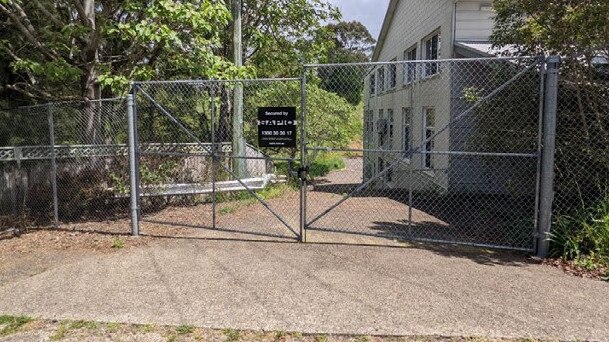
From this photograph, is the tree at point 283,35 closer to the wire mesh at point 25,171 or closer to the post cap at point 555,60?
Answer: the wire mesh at point 25,171

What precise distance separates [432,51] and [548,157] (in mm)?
9059

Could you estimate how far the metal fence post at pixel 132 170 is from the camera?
718 centimetres

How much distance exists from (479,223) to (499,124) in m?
1.86

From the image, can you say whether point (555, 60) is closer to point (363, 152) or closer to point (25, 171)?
point (363, 152)

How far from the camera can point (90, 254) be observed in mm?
6539

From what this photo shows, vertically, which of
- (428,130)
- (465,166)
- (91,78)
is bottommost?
(465,166)

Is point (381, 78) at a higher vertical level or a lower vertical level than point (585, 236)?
higher

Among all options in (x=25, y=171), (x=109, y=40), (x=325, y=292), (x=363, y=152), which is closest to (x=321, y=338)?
(x=325, y=292)

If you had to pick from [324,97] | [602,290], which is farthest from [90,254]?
[324,97]

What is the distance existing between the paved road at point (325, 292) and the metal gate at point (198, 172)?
180cm

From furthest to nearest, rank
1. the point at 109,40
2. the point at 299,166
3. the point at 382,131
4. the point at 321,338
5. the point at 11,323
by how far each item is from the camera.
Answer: the point at 382,131 < the point at 109,40 < the point at 299,166 < the point at 11,323 < the point at 321,338

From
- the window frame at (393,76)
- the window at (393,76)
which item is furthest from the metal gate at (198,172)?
the window at (393,76)

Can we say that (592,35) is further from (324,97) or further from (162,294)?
(324,97)

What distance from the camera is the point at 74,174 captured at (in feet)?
31.4
